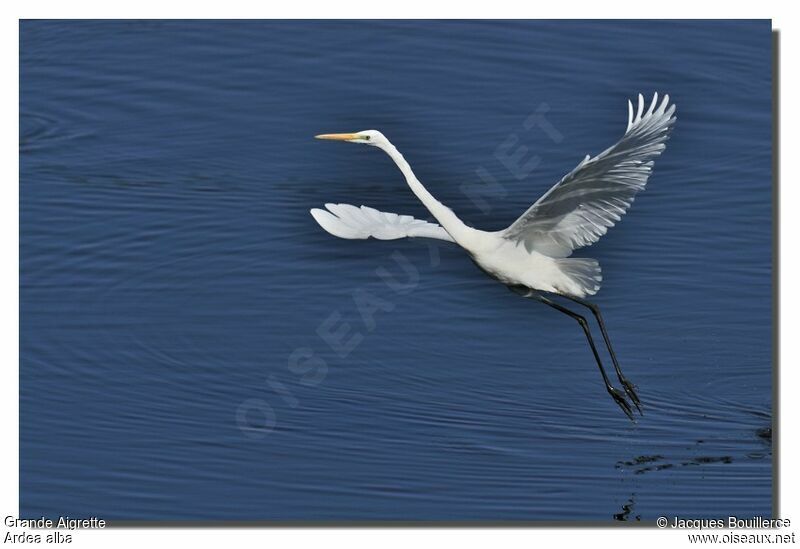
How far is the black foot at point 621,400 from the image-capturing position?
5.85 metres

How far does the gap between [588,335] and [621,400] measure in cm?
28

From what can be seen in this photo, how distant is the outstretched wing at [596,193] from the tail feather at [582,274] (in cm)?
5

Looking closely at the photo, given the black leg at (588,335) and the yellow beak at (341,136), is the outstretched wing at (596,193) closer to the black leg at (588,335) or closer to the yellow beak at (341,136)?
the black leg at (588,335)

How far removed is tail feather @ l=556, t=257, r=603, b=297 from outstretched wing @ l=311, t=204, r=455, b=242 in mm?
409

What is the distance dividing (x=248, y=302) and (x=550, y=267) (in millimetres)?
1073

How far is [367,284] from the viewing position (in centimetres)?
606

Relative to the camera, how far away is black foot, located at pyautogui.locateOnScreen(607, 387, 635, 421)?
5847 mm

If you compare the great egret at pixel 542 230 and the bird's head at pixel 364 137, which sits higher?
the bird's head at pixel 364 137

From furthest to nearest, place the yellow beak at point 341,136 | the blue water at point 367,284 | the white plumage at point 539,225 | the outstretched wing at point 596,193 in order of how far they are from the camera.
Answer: the yellow beak at point 341,136, the blue water at point 367,284, the white plumage at point 539,225, the outstretched wing at point 596,193

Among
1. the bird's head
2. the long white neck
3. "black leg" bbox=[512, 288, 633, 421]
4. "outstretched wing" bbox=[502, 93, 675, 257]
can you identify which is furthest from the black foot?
the bird's head

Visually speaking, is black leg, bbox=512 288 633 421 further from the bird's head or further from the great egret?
the bird's head

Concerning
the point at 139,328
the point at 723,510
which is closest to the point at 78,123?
the point at 139,328

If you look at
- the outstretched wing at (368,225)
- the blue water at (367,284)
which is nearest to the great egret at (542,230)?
the outstretched wing at (368,225)

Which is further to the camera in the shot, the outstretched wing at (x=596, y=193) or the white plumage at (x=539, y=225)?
the white plumage at (x=539, y=225)
